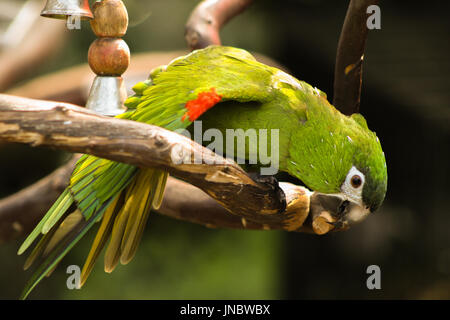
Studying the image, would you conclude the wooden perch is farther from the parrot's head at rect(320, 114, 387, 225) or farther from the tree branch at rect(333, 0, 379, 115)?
the tree branch at rect(333, 0, 379, 115)

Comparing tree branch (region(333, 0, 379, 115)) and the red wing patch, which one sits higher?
tree branch (region(333, 0, 379, 115))

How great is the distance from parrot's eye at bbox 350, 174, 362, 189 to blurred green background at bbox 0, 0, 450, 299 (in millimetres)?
1511

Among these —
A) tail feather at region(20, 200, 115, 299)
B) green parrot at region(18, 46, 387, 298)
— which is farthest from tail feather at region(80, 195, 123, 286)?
tail feather at region(20, 200, 115, 299)

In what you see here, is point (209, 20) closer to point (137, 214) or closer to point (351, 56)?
point (351, 56)

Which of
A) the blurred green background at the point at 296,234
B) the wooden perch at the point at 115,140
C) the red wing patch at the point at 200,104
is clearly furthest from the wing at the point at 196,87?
the blurred green background at the point at 296,234

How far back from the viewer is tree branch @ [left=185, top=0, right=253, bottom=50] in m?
1.34

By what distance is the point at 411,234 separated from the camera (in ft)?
8.26

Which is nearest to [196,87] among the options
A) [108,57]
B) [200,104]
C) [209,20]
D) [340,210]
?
[200,104]

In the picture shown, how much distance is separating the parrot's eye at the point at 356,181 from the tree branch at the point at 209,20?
60cm

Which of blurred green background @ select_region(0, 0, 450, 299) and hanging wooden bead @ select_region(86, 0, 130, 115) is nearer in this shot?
hanging wooden bead @ select_region(86, 0, 130, 115)

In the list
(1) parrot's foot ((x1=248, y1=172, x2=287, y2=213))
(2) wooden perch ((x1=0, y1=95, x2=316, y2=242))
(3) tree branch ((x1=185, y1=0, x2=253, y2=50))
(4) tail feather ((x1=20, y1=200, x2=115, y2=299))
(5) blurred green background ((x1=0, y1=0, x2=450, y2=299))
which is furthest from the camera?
(5) blurred green background ((x1=0, y1=0, x2=450, y2=299))

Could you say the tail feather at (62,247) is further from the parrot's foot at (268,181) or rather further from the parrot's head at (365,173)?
the parrot's head at (365,173)

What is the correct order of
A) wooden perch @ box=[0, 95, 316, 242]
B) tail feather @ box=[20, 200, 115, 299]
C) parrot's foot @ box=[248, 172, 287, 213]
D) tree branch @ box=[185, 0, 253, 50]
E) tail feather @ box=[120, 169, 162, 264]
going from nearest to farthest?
wooden perch @ box=[0, 95, 316, 242] < tail feather @ box=[20, 200, 115, 299] < parrot's foot @ box=[248, 172, 287, 213] < tail feather @ box=[120, 169, 162, 264] < tree branch @ box=[185, 0, 253, 50]

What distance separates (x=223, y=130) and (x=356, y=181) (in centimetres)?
26
